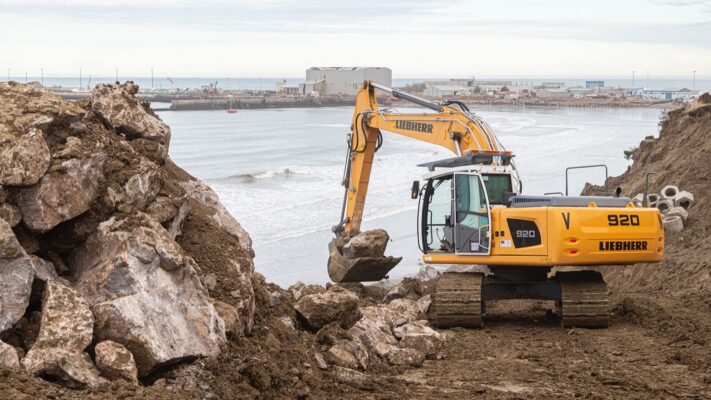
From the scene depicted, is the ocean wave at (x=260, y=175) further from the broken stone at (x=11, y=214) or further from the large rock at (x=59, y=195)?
the broken stone at (x=11, y=214)

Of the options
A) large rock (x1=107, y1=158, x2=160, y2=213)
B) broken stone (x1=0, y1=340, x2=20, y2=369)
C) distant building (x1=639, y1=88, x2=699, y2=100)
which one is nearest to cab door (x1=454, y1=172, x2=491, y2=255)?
large rock (x1=107, y1=158, x2=160, y2=213)

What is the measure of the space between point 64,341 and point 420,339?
5.63 m

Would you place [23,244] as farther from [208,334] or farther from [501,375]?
[501,375]

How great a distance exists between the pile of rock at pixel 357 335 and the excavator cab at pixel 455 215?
167 cm

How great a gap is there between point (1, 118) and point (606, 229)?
7715 millimetres

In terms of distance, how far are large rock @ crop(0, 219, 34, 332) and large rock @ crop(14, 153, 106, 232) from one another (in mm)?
578

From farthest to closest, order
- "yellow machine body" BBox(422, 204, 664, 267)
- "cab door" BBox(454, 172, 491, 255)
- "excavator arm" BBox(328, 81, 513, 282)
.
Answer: "excavator arm" BBox(328, 81, 513, 282)
"cab door" BBox(454, 172, 491, 255)
"yellow machine body" BBox(422, 204, 664, 267)

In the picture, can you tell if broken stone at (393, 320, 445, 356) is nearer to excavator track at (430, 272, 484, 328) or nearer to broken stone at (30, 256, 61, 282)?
excavator track at (430, 272, 484, 328)

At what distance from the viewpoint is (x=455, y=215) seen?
15.0 m

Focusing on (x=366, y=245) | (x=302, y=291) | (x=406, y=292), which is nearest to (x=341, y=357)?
(x=302, y=291)

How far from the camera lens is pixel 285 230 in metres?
27.4

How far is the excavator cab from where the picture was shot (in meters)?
14.6

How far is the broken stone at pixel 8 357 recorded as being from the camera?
7.36 m

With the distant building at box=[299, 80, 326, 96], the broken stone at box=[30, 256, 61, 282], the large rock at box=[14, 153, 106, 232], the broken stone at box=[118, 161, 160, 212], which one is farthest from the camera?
the distant building at box=[299, 80, 326, 96]
